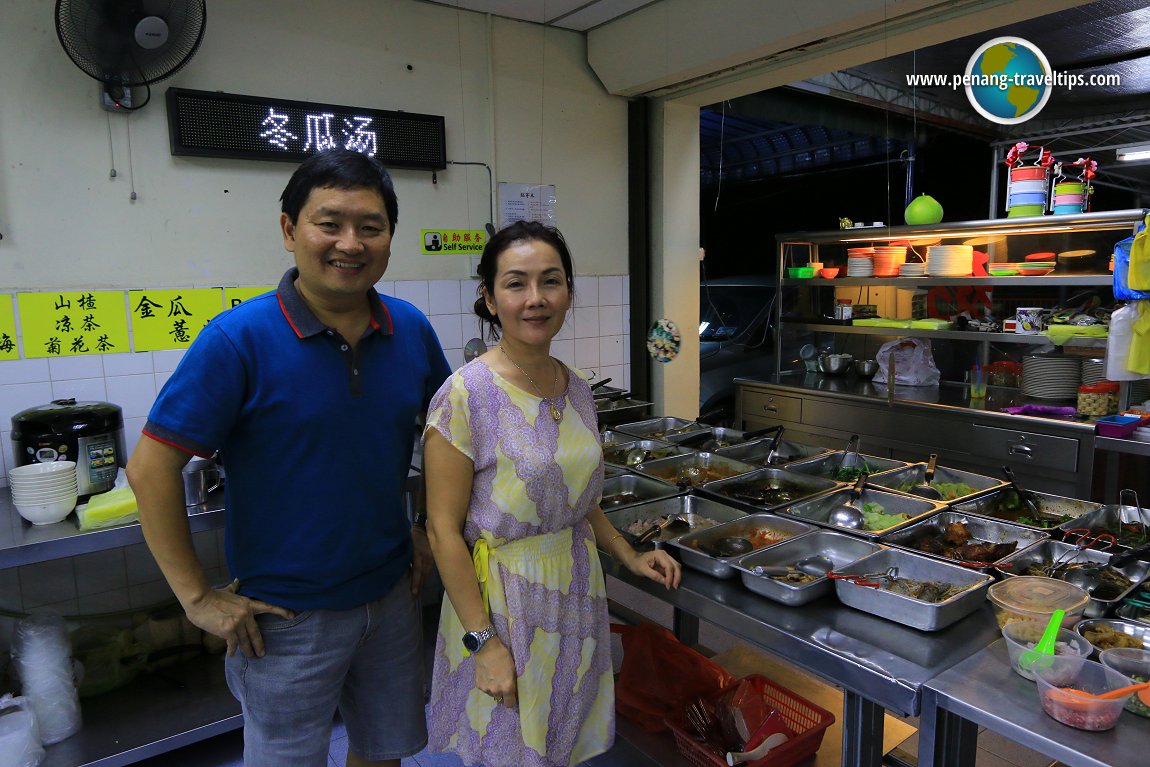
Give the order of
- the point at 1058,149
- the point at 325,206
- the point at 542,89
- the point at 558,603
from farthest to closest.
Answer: the point at 1058,149 < the point at 542,89 < the point at 558,603 < the point at 325,206

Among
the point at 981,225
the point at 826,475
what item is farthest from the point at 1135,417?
the point at 826,475

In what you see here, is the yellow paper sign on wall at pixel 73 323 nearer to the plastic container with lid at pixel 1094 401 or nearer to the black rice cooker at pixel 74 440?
the black rice cooker at pixel 74 440

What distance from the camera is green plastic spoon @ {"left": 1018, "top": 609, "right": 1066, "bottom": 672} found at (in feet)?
4.14

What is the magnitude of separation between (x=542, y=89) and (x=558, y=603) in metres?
2.98

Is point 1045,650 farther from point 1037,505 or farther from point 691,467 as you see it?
point 691,467

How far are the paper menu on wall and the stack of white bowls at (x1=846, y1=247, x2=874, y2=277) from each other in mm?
1909

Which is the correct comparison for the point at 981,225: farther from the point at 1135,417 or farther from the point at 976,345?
the point at 1135,417

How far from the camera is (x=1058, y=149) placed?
24.5 ft

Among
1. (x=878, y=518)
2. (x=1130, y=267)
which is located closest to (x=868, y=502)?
(x=878, y=518)

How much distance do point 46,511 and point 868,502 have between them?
2.45 metres

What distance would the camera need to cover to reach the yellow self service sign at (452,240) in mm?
3455

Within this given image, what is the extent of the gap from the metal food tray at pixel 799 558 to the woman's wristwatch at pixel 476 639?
580mm

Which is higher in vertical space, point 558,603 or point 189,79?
point 189,79

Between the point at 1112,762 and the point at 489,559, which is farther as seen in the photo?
the point at 489,559
